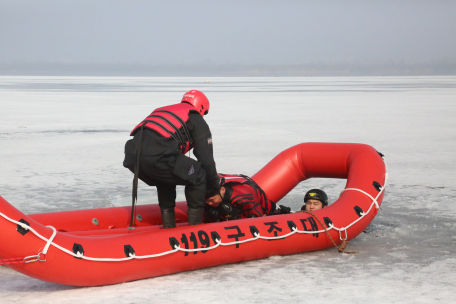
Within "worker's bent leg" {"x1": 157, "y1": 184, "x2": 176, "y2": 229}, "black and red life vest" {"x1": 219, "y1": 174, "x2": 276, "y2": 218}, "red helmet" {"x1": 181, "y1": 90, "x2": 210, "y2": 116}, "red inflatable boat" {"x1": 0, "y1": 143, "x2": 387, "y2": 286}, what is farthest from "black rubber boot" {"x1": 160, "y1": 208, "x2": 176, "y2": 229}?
"red helmet" {"x1": 181, "y1": 90, "x2": 210, "y2": 116}

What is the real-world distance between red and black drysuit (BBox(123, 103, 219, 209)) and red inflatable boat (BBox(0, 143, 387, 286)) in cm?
27

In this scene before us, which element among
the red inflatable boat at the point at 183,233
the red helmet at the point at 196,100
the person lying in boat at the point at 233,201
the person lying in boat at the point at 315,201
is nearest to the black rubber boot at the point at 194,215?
the red inflatable boat at the point at 183,233

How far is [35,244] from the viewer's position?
8.69 ft

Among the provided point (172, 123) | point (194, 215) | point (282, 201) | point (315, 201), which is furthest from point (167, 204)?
point (282, 201)

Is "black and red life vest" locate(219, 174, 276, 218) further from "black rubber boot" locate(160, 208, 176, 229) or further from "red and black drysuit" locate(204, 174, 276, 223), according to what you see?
"black rubber boot" locate(160, 208, 176, 229)

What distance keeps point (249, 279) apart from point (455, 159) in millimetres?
4843

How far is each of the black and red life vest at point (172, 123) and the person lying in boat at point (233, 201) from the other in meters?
0.49

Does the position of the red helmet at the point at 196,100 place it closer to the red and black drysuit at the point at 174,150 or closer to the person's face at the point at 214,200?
the red and black drysuit at the point at 174,150

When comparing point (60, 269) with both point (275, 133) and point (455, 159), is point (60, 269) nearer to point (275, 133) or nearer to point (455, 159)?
point (455, 159)

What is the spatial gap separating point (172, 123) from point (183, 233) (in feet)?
2.03

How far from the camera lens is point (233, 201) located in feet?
12.5

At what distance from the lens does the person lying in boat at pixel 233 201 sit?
3.75 metres

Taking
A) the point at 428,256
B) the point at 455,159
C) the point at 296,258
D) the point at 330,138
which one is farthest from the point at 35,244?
the point at 330,138

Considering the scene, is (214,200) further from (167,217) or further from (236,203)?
(167,217)
